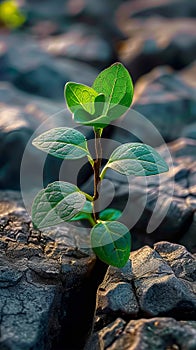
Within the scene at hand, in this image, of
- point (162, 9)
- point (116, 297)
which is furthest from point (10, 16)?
point (116, 297)

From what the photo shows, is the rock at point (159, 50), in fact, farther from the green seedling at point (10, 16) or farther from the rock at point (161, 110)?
the green seedling at point (10, 16)

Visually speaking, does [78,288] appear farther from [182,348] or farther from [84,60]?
[84,60]

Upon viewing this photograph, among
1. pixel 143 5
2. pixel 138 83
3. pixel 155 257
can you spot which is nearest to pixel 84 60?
pixel 138 83

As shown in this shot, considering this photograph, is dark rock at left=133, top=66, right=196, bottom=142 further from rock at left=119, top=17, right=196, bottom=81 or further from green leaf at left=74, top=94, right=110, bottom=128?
green leaf at left=74, top=94, right=110, bottom=128

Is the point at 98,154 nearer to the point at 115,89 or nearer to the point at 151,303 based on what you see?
the point at 115,89

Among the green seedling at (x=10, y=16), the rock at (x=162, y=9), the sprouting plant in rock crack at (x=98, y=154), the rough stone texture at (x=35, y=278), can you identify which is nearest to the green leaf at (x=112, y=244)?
the sprouting plant in rock crack at (x=98, y=154)

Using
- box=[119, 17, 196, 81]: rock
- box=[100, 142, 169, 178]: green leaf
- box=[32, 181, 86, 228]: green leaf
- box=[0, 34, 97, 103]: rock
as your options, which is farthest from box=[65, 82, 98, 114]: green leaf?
box=[119, 17, 196, 81]: rock
